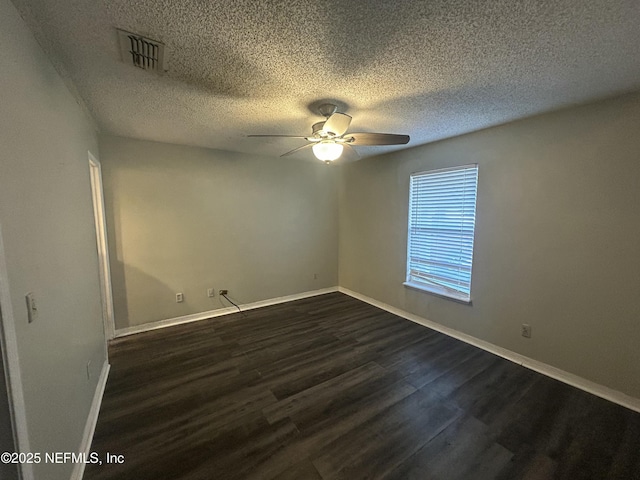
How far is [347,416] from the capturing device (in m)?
1.80

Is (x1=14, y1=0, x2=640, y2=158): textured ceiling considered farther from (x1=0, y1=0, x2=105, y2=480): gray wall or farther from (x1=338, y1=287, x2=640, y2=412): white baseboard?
(x1=338, y1=287, x2=640, y2=412): white baseboard

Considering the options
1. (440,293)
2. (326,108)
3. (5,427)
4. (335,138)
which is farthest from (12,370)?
(440,293)

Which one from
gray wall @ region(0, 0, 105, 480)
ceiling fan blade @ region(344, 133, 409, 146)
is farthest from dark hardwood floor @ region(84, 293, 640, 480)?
ceiling fan blade @ region(344, 133, 409, 146)

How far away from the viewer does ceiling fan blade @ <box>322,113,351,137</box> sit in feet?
5.88

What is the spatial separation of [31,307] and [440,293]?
3474mm

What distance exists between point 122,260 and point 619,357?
4.91 m

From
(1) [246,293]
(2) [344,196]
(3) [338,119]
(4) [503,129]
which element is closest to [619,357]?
(4) [503,129]

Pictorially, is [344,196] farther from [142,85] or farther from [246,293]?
[142,85]

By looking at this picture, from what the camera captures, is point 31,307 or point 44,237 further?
point 44,237

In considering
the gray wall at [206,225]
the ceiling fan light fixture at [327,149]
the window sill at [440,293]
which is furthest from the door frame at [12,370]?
the window sill at [440,293]

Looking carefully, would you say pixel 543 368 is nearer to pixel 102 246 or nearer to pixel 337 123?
pixel 337 123

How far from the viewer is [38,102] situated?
49.6 inches

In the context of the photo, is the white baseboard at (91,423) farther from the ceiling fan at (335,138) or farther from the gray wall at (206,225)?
the ceiling fan at (335,138)

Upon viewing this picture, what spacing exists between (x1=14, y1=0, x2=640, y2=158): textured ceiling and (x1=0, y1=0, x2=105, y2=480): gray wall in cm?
24
